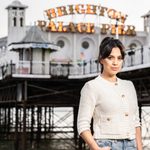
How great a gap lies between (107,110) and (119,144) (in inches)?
11.6

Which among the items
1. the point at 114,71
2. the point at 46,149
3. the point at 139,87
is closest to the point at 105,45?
Result: the point at 114,71

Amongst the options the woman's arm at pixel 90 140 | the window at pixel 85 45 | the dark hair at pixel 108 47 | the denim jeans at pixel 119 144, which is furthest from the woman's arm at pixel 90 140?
the window at pixel 85 45

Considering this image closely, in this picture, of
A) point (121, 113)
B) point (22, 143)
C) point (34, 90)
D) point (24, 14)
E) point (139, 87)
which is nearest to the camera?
point (121, 113)

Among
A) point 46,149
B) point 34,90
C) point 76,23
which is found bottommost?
point 46,149

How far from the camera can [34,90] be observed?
50.8m

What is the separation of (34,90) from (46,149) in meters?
5.63

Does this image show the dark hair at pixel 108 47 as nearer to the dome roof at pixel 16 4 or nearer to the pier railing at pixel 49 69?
the pier railing at pixel 49 69

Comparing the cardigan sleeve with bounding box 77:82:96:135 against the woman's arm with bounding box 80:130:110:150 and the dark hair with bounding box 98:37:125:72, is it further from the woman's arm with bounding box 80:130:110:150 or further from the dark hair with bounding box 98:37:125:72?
the dark hair with bounding box 98:37:125:72

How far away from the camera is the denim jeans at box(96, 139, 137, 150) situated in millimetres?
5664

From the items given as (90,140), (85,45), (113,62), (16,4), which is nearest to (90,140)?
(90,140)

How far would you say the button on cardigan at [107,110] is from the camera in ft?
18.6

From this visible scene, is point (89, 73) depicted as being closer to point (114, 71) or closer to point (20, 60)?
point (20, 60)

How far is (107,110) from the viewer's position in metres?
5.70

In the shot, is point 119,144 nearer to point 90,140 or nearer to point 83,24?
point 90,140
